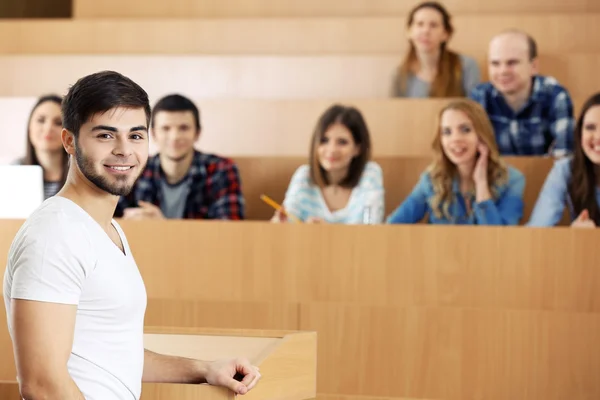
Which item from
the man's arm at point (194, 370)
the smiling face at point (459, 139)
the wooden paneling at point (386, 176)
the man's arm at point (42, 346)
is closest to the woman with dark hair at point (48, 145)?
the wooden paneling at point (386, 176)

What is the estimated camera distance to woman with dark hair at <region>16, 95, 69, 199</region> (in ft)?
4.11

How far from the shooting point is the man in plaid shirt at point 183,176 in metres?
1.23

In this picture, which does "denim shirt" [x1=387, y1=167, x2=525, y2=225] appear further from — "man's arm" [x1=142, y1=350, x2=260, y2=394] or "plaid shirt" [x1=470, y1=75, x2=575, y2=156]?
"man's arm" [x1=142, y1=350, x2=260, y2=394]

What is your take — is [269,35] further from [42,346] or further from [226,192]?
[42,346]

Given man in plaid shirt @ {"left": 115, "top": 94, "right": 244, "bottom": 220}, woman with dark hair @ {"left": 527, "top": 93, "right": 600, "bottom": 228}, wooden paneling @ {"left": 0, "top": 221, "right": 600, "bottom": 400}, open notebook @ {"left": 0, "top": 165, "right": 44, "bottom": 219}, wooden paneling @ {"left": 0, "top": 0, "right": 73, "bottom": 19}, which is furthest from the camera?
wooden paneling @ {"left": 0, "top": 0, "right": 73, "bottom": 19}

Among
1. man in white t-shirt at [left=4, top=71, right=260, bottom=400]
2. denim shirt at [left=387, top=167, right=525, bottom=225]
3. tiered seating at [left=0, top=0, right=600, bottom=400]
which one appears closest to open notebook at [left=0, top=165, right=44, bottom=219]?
tiered seating at [left=0, top=0, right=600, bottom=400]

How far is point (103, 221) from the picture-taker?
514 millimetres

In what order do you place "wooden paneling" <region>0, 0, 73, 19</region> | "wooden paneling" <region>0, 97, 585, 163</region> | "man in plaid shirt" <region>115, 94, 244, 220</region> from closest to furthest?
"man in plaid shirt" <region>115, 94, 244, 220</region>
"wooden paneling" <region>0, 97, 585, 163</region>
"wooden paneling" <region>0, 0, 73, 19</region>

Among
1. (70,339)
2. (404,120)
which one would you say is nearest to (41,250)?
(70,339)

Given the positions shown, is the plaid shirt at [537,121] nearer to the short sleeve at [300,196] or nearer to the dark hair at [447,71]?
the dark hair at [447,71]

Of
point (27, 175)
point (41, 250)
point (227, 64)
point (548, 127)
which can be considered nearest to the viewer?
point (41, 250)

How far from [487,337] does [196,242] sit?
0.88ft

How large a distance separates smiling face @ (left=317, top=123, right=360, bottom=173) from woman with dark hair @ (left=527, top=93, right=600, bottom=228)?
0.22 m

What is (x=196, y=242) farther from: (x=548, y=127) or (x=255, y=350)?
(x=548, y=127)
